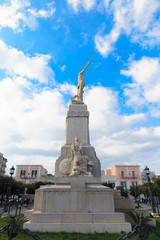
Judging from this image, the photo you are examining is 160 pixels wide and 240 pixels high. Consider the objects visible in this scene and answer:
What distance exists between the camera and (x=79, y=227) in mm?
6164

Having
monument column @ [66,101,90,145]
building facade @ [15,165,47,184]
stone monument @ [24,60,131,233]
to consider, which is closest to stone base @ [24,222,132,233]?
stone monument @ [24,60,131,233]

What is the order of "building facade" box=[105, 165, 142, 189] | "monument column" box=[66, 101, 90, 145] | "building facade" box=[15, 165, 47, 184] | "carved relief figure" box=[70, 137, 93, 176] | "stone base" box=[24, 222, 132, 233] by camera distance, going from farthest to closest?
"building facade" box=[15, 165, 47, 184] < "building facade" box=[105, 165, 142, 189] < "monument column" box=[66, 101, 90, 145] < "carved relief figure" box=[70, 137, 93, 176] < "stone base" box=[24, 222, 132, 233]

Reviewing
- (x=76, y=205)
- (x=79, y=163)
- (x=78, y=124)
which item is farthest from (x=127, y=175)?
(x=76, y=205)

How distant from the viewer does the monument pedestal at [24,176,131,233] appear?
617 centimetres

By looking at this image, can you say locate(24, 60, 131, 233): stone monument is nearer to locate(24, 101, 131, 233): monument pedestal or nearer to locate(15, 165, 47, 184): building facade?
locate(24, 101, 131, 233): monument pedestal

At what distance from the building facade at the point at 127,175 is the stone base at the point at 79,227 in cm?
4851

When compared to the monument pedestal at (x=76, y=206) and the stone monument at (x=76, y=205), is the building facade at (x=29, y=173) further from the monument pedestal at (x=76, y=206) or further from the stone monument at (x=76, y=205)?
the monument pedestal at (x=76, y=206)

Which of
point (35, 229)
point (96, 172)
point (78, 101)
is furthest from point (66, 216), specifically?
point (78, 101)

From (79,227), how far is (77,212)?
2.31 ft

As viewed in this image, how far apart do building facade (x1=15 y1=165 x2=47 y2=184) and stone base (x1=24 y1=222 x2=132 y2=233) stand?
166 feet

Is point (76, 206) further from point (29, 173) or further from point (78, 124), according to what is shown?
point (29, 173)

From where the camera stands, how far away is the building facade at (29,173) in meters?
53.1

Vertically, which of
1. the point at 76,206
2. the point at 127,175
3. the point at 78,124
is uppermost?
the point at 78,124

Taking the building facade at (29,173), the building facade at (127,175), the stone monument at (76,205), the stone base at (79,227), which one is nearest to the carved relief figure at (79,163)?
the stone monument at (76,205)
